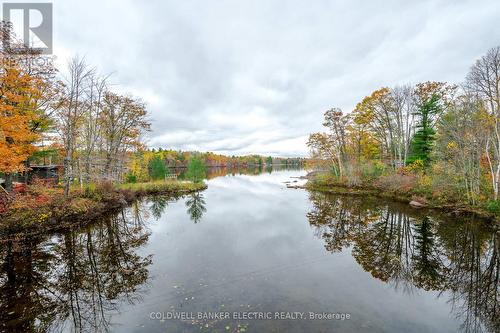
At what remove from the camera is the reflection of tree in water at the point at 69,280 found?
5.78 metres

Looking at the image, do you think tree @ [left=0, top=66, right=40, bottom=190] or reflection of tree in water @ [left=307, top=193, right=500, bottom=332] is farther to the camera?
tree @ [left=0, top=66, right=40, bottom=190]

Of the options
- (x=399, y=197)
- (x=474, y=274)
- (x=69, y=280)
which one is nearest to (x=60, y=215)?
(x=69, y=280)

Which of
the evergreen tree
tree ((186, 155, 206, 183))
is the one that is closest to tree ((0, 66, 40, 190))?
tree ((186, 155, 206, 183))

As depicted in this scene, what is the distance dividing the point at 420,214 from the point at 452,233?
5115 millimetres

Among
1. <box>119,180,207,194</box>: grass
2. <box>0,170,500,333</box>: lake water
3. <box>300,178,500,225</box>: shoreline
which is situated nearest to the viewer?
<box>0,170,500,333</box>: lake water

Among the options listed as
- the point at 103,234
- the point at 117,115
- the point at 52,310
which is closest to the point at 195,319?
the point at 52,310

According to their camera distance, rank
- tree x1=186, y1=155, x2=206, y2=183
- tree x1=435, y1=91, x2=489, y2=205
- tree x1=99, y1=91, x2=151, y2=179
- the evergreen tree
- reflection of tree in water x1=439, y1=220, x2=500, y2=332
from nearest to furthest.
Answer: reflection of tree in water x1=439, y1=220, x2=500, y2=332 → tree x1=435, y1=91, x2=489, y2=205 → tree x1=99, y1=91, x2=151, y2=179 → the evergreen tree → tree x1=186, y1=155, x2=206, y2=183

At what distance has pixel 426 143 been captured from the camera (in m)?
27.8

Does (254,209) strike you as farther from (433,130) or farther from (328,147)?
(433,130)

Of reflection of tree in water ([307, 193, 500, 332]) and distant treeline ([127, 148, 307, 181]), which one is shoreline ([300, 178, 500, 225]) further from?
distant treeline ([127, 148, 307, 181])

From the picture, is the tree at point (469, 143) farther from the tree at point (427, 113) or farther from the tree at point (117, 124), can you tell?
the tree at point (117, 124)

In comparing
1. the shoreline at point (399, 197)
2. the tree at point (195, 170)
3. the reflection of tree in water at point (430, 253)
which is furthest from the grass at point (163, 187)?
the reflection of tree in water at point (430, 253)

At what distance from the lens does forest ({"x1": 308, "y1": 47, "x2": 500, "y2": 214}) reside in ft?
54.5

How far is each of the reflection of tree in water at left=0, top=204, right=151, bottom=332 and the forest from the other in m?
23.8
